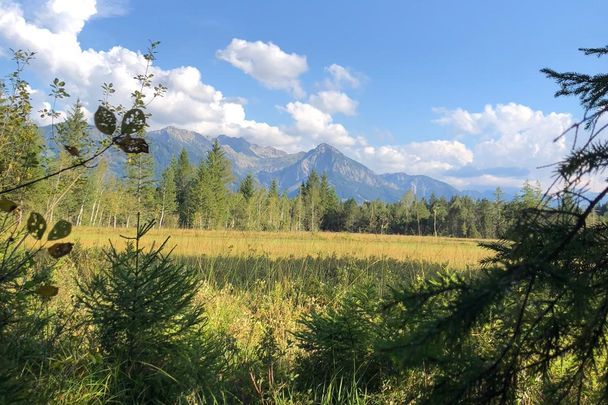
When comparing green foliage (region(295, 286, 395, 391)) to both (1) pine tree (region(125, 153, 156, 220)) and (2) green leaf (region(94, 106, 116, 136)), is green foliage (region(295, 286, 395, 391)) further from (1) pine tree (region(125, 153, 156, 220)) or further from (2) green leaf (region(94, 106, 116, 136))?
(1) pine tree (region(125, 153, 156, 220))

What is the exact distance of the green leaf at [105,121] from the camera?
1489 mm

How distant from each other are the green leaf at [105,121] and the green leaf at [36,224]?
1.18ft

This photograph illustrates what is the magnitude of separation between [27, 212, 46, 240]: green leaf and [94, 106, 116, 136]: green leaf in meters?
0.36

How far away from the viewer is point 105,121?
1505mm

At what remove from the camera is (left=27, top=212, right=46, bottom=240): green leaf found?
1363 mm

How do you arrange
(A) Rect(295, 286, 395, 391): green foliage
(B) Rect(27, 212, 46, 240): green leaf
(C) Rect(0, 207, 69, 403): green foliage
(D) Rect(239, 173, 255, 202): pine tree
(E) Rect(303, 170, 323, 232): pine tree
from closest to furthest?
1. (B) Rect(27, 212, 46, 240): green leaf
2. (C) Rect(0, 207, 69, 403): green foliage
3. (A) Rect(295, 286, 395, 391): green foliage
4. (D) Rect(239, 173, 255, 202): pine tree
5. (E) Rect(303, 170, 323, 232): pine tree

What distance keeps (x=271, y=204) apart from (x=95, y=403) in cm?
7269

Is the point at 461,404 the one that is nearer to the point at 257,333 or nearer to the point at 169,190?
the point at 257,333

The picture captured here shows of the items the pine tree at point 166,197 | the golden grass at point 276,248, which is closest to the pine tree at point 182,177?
the pine tree at point 166,197

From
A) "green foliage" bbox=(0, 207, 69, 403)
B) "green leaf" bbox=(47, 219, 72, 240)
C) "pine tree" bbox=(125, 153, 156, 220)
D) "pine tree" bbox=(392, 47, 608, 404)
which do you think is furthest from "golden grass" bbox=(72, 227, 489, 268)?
"pine tree" bbox=(125, 153, 156, 220)

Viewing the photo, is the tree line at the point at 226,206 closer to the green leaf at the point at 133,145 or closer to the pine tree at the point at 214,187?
the pine tree at the point at 214,187

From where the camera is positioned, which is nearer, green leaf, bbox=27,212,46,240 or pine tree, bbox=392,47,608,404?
pine tree, bbox=392,47,608,404

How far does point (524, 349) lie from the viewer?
142 centimetres

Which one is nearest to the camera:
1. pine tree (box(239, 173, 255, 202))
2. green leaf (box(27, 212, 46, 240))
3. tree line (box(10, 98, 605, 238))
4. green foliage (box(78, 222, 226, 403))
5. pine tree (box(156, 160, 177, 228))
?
green leaf (box(27, 212, 46, 240))
